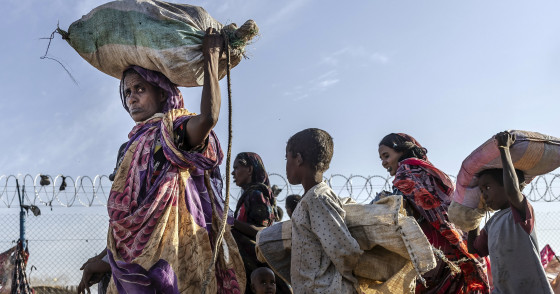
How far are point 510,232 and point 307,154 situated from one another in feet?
4.56

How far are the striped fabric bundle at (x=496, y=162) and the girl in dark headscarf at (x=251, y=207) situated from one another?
1511 millimetres

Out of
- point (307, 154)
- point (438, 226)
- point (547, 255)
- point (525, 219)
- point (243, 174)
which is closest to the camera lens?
point (307, 154)

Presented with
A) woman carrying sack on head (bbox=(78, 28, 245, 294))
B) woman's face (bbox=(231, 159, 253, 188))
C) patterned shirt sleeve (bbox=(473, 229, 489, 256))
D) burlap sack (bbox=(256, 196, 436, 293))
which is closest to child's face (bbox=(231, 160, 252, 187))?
woman's face (bbox=(231, 159, 253, 188))

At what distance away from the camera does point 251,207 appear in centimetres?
484

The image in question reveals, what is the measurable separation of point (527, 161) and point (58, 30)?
9.68 feet

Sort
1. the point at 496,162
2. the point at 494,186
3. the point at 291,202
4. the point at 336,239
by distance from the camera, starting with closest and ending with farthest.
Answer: the point at 336,239 → the point at 496,162 → the point at 494,186 → the point at 291,202

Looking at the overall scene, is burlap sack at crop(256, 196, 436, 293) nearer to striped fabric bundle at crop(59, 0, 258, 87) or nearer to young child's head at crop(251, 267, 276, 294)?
striped fabric bundle at crop(59, 0, 258, 87)

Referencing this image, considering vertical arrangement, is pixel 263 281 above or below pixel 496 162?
below

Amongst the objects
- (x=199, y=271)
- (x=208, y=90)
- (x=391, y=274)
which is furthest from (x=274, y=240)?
(x=208, y=90)

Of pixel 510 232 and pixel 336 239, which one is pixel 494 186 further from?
pixel 336 239

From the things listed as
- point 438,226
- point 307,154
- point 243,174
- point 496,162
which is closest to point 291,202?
point 243,174

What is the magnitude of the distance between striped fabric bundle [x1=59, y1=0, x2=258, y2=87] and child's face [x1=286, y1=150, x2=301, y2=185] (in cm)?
69

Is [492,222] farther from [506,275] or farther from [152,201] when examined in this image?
[152,201]

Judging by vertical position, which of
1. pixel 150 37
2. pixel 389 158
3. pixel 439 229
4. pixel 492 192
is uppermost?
pixel 150 37
